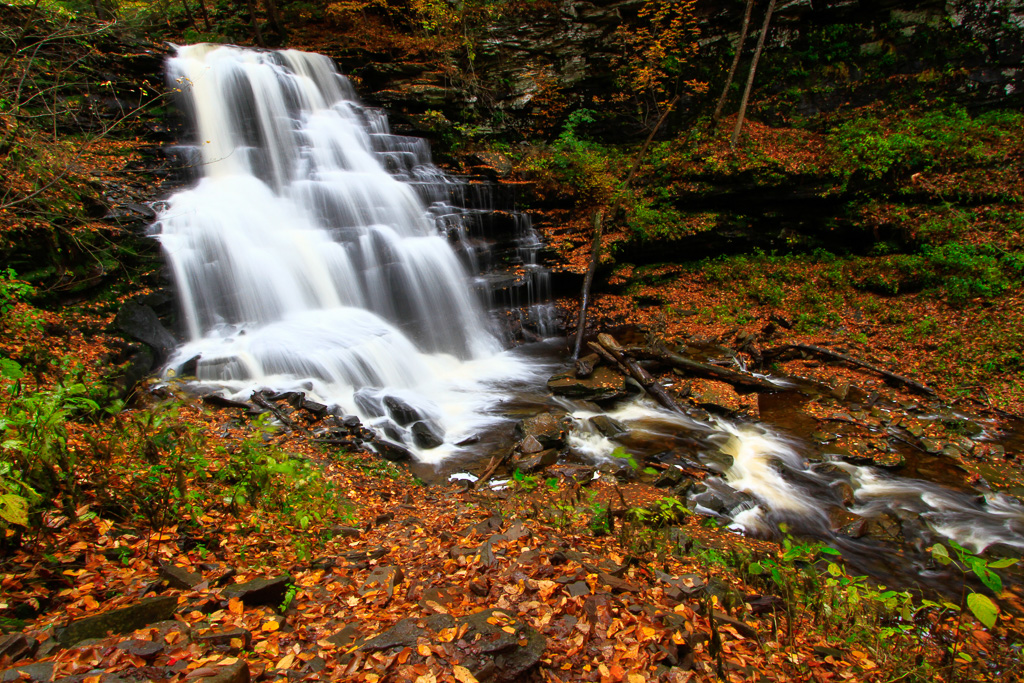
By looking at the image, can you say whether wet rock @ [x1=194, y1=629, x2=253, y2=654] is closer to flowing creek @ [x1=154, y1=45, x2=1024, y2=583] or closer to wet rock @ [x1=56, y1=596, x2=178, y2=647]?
wet rock @ [x1=56, y1=596, x2=178, y2=647]

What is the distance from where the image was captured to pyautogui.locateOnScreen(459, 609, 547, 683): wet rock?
8.09ft

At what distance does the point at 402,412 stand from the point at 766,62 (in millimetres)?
17825

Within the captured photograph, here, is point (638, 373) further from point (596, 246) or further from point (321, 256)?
point (321, 256)

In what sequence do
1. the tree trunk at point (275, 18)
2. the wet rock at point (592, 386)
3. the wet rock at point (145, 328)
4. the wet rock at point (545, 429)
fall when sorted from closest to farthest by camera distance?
the wet rock at point (545, 429) < the wet rock at point (145, 328) < the wet rock at point (592, 386) < the tree trunk at point (275, 18)

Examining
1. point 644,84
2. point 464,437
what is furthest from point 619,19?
point 464,437

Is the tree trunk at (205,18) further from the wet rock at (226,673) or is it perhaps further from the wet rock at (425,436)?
the wet rock at (226,673)

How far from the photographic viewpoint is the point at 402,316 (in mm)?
11570

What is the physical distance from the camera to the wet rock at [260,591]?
294 centimetres

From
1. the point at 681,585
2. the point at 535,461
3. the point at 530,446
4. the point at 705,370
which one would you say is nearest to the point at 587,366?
the point at 705,370

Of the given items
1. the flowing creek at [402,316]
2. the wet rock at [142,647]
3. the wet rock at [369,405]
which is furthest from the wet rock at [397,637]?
the wet rock at [369,405]

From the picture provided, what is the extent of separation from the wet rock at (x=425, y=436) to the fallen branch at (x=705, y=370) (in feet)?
17.0

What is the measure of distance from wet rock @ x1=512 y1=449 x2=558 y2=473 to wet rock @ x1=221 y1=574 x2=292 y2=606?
362cm

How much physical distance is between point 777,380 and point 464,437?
7.11 metres

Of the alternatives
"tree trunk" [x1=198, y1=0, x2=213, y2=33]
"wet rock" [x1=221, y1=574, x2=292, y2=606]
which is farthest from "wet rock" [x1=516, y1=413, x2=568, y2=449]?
"tree trunk" [x1=198, y1=0, x2=213, y2=33]
